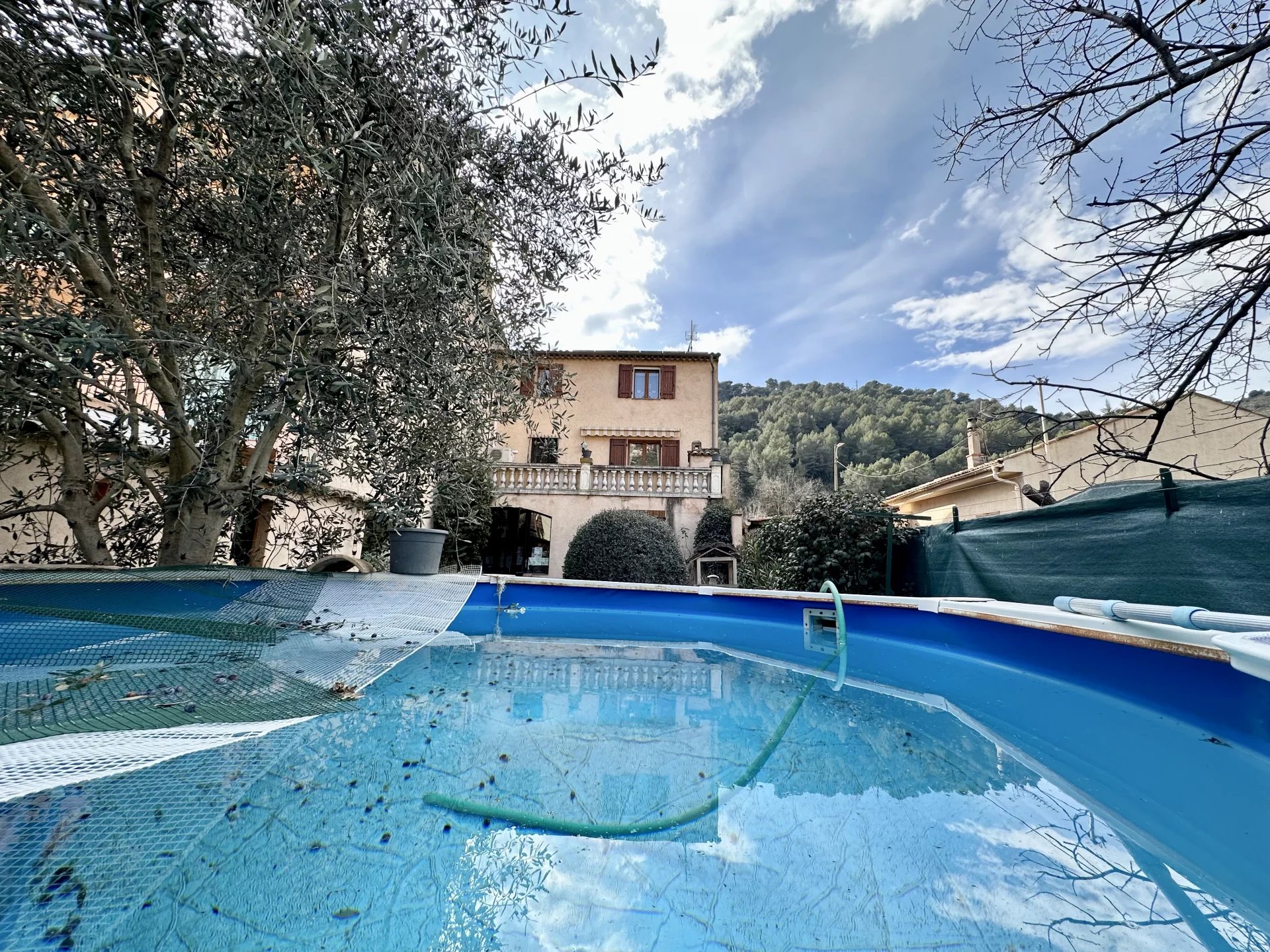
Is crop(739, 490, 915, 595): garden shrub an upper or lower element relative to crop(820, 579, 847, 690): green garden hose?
upper

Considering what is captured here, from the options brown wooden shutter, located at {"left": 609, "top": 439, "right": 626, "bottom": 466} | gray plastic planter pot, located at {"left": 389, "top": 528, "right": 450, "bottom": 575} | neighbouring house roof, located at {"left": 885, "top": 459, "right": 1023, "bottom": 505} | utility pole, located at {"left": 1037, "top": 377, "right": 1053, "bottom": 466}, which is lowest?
gray plastic planter pot, located at {"left": 389, "top": 528, "right": 450, "bottom": 575}

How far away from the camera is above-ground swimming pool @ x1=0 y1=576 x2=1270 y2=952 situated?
168 cm

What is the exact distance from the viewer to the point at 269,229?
3.65 m

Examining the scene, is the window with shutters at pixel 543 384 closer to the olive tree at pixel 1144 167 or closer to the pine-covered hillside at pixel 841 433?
the olive tree at pixel 1144 167

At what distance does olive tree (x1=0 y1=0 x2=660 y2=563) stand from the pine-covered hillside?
22221 millimetres

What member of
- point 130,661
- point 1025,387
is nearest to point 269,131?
point 130,661

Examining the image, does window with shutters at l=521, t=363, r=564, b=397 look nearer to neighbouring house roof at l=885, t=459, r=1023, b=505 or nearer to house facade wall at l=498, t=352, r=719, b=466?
neighbouring house roof at l=885, t=459, r=1023, b=505

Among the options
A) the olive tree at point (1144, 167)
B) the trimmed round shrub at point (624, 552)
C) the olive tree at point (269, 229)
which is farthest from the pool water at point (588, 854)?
the trimmed round shrub at point (624, 552)

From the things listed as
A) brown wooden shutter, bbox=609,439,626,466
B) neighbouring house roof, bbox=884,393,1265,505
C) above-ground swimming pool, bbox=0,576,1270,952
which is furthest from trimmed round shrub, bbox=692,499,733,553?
above-ground swimming pool, bbox=0,576,1270,952

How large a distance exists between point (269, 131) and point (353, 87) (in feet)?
1.77

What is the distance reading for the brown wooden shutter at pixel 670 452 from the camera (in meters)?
17.8

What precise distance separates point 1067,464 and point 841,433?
118 feet

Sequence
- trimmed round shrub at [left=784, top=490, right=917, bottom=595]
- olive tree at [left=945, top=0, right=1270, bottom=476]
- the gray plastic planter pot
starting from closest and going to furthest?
olive tree at [left=945, top=0, right=1270, bottom=476] < the gray plastic planter pot < trimmed round shrub at [left=784, top=490, right=917, bottom=595]

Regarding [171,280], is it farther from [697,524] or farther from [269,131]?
[697,524]
